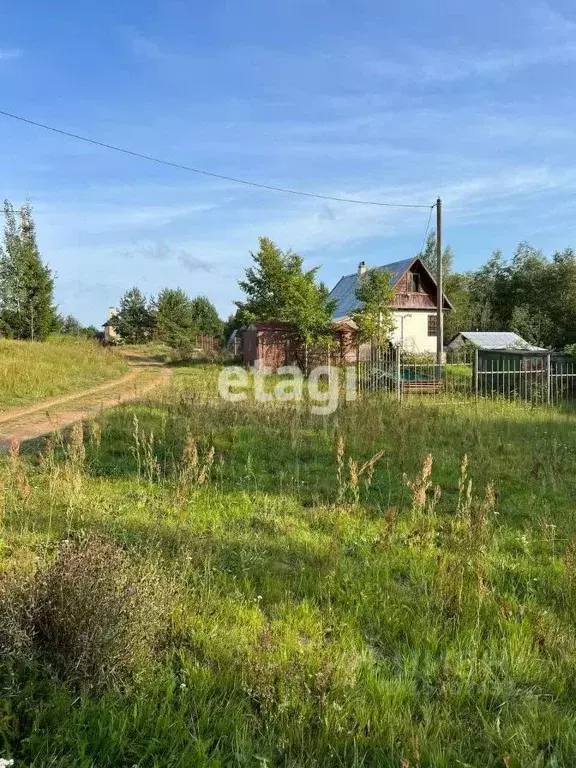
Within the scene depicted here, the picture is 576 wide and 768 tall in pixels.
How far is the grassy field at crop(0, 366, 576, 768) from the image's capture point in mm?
1746

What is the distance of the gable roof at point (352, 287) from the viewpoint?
33.9 meters

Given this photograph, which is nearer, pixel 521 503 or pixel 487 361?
pixel 521 503

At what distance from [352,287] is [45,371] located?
1000 inches

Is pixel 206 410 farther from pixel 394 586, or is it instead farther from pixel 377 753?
pixel 377 753

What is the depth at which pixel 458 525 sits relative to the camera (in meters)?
3.69

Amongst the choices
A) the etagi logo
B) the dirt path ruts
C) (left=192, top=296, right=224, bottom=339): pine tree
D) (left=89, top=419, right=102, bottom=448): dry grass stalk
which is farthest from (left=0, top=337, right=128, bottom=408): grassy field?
(left=192, top=296, right=224, bottom=339): pine tree

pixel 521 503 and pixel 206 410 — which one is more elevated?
pixel 206 410

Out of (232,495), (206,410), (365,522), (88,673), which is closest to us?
(88,673)

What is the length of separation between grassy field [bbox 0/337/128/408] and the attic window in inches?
829

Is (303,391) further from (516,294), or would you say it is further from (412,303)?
(516,294)

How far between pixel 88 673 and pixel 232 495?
8.79ft

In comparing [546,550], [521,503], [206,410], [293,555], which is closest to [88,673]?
[293,555]

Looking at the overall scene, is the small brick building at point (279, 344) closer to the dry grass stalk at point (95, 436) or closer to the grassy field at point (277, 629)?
the dry grass stalk at point (95, 436)

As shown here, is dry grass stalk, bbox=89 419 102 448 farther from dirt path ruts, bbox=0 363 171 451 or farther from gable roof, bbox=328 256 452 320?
gable roof, bbox=328 256 452 320
